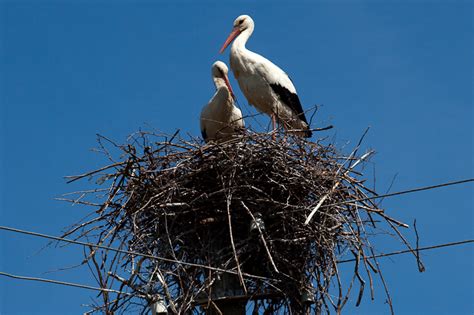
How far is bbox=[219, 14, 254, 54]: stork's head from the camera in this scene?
9711 mm

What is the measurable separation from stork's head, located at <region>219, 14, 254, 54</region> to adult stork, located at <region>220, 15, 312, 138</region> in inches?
16.6

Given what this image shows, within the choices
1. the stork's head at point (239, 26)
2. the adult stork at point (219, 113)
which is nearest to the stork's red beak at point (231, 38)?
the stork's head at point (239, 26)

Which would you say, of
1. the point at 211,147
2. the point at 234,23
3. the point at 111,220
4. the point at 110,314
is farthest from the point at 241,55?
the point at 110,314

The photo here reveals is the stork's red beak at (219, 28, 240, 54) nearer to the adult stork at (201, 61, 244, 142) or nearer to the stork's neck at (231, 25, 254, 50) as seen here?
the stork's neck at (231, 25, 254, 50)

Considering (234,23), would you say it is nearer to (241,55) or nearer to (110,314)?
(241,55)

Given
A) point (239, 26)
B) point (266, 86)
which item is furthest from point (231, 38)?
point (266, 86)

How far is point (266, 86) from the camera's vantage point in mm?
8984

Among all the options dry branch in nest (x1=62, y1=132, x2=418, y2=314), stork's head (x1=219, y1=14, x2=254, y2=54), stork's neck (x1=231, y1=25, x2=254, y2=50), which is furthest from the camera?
stork's head (x1=219, y1=14, x2=254, y2=54)

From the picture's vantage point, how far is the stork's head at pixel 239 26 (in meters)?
9.71

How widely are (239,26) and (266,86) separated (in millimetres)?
1034

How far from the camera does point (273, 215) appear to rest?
654 centimetres

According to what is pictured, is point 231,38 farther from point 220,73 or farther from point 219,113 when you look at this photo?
point 219,113

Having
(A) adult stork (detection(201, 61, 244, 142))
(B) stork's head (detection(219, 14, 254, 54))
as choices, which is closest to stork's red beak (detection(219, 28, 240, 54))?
(B) stork's head (detection(219, 14, 254, 54))

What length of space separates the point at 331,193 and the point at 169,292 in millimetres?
1237
